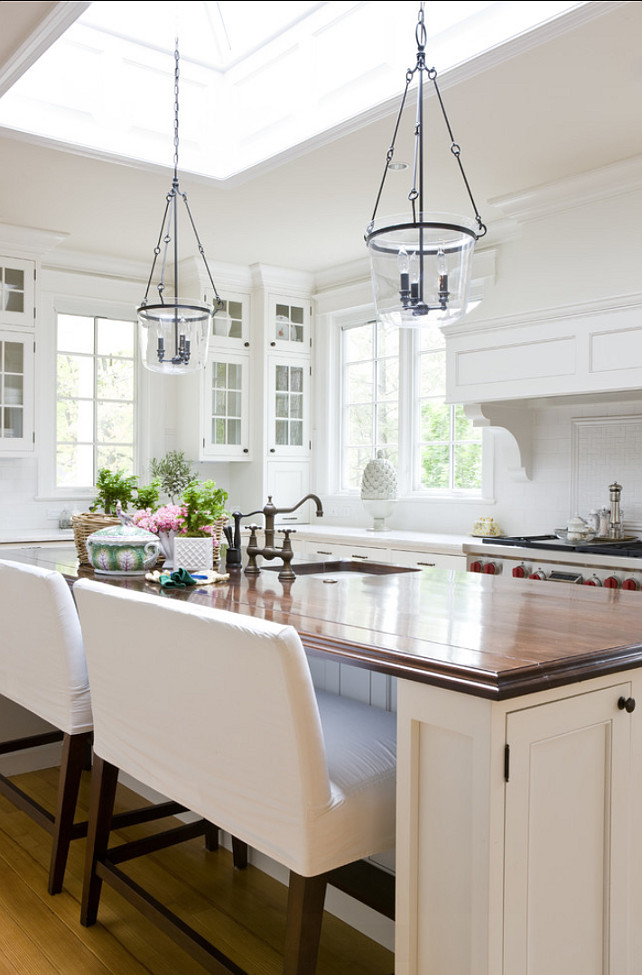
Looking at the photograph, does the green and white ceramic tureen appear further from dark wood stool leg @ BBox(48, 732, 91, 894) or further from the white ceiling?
the white ceiling

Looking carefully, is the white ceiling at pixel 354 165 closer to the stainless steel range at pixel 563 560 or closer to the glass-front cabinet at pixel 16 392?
the glass-front cabinet at pixel 16 392

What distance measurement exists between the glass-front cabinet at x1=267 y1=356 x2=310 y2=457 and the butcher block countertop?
3.25 meters

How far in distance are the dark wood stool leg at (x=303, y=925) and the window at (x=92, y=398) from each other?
4463 millimetres

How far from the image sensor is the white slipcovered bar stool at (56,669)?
238cm

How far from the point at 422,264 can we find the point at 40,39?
1755mm

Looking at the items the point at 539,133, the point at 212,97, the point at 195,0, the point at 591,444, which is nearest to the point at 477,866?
the point at 195,0

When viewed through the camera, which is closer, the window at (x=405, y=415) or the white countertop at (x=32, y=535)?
the white countertop at (x=32, y=535)

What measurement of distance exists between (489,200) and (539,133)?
75cm

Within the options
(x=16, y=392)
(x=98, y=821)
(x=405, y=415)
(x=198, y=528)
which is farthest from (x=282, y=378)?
(x=98, y=821)

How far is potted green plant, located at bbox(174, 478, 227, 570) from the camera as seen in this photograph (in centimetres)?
268

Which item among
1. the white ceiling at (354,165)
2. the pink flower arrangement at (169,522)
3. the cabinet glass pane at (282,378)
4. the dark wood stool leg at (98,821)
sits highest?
the white ceiling at (354,165)

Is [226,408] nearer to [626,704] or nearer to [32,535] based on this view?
[32,535]

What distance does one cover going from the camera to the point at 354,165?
3930 mm

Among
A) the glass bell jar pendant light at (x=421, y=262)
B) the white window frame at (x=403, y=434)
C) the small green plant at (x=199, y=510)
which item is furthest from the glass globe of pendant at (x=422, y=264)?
the white window frame at (x=403, y=434)
